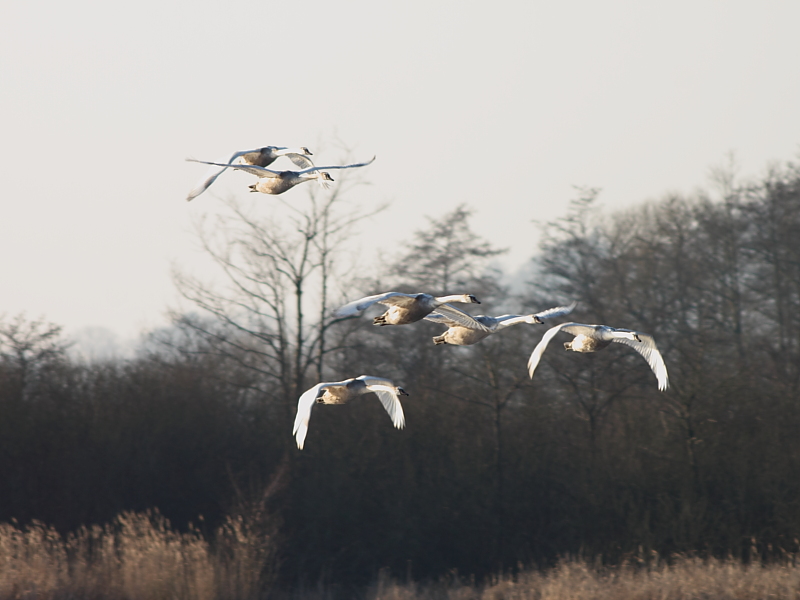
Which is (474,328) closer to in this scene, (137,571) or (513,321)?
(513,321)

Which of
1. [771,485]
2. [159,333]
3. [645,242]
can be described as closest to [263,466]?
[159,333]

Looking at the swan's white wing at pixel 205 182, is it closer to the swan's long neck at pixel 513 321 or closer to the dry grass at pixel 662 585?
the swan's long neck at pixel 513 321

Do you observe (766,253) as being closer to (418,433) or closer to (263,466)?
(418,433)

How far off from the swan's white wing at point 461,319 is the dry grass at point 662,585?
680 cm

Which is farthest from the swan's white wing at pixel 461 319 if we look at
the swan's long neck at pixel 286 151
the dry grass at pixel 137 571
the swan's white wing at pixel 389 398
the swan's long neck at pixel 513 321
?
the dry grass at pixel 137 571

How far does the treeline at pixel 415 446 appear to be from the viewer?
1692 cm

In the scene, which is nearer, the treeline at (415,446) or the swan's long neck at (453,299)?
the swan's long neck at (453,299)

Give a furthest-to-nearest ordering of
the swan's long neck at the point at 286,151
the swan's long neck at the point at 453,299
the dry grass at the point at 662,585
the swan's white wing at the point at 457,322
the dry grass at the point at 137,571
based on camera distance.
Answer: the dry grass at the point at 137,571 → the dry grass at the point at 662,585 → the swan's long neck at the point at 286,151 → the swan's white wing at the point at 457,322 → the swan's long neck at the point at 453,299

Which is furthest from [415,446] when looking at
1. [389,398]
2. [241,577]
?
[389,398]

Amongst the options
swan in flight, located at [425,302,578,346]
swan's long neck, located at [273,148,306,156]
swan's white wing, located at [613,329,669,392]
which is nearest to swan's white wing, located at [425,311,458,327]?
swan in flight, located at [425,302,578,346]

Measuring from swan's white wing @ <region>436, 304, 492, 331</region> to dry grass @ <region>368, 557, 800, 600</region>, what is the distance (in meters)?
6.80

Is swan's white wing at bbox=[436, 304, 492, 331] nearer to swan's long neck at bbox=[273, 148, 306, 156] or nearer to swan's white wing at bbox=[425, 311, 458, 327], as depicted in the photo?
swan's white wing at bbox=[425, 311, 458, 327]

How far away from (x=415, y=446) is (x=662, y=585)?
7.33 meters

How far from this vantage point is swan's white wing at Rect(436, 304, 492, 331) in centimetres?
751
